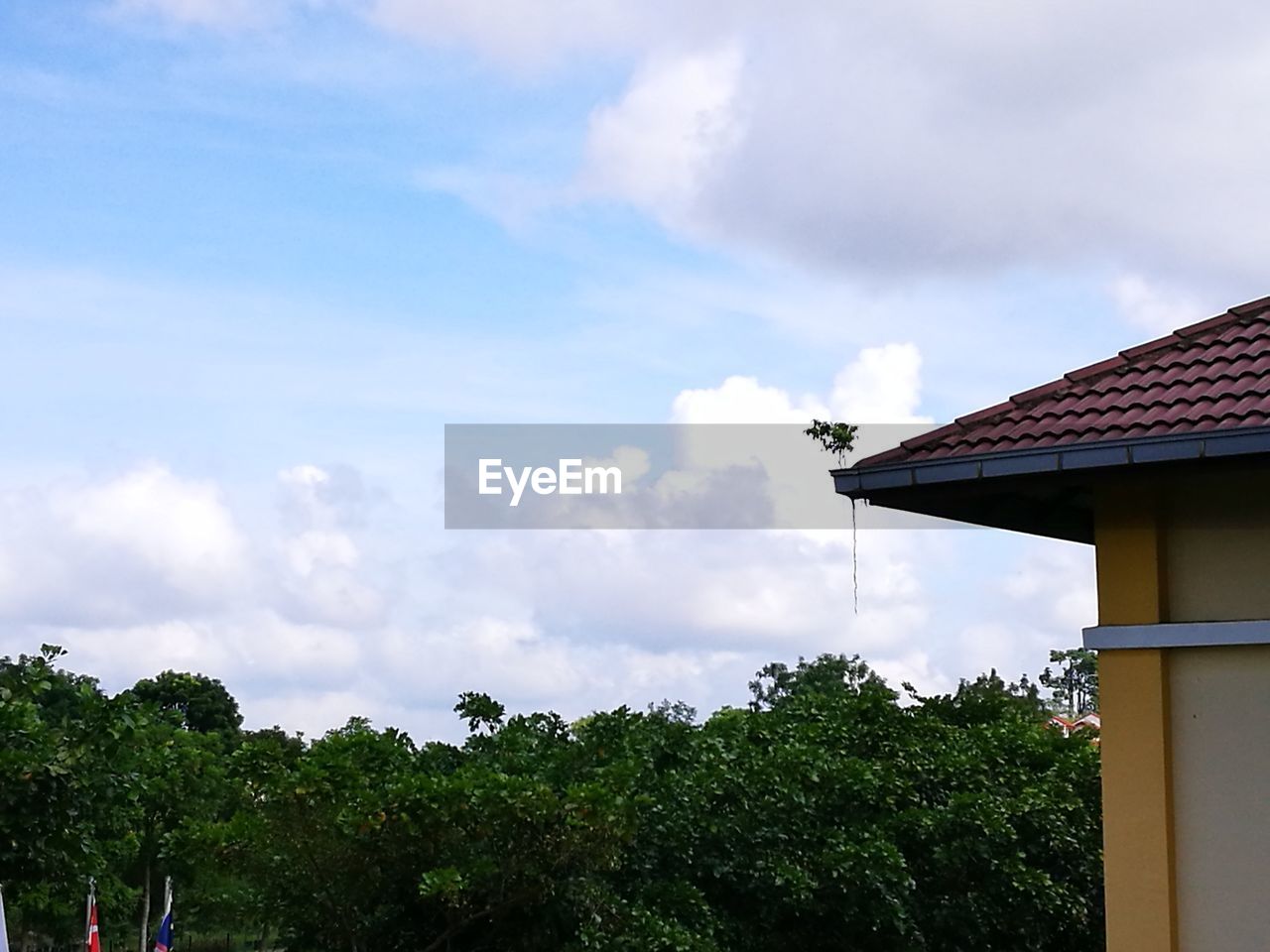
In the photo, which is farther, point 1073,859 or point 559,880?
point 1073,859

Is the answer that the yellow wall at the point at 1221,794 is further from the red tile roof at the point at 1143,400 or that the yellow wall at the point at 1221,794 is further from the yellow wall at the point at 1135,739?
the red tile roof at the point at 1143,400

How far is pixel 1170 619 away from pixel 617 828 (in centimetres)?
471

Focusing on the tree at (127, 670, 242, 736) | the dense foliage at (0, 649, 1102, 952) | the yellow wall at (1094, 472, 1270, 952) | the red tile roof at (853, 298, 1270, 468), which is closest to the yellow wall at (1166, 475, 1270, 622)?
the yellow wall at (1094, 472, 1270, 952)

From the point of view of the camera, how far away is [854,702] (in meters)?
14.8

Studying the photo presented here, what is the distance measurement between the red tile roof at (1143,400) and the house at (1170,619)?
0.02 metres

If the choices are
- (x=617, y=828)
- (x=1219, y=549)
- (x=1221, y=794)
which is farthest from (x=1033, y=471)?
(x=617, y=828)

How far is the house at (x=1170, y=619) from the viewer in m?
7.08

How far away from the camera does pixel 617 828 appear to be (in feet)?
35.0

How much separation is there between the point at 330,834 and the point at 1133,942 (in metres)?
5.94

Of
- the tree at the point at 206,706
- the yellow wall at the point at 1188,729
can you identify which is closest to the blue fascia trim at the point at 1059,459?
the yellow wall at the point at 1188,729

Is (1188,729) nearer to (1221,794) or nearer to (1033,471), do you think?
(1221,794)

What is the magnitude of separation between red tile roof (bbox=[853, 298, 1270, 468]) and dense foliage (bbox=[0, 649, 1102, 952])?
4258 millimetres

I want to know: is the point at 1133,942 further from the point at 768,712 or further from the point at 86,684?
the point at 86,684

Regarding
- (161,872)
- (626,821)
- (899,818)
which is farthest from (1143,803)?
(161,872)
